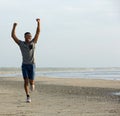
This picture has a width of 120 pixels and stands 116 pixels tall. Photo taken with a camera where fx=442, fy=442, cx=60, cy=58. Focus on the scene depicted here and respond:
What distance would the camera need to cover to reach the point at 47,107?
12.3 metres

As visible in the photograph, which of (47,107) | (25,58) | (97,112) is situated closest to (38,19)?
(25,58)

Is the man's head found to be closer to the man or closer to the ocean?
the man

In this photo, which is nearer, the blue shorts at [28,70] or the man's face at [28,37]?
the man's face at [28,37]

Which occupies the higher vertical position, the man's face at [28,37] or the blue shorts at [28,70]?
the man's face at [28,37]

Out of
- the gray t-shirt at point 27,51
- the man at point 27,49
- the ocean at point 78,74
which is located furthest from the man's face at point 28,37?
the ocean at point 78,74

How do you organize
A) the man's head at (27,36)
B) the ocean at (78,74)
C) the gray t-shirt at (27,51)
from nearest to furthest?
the man's head at (27,36) < the gray t-shirt at (27,51) < the ocean at (78,74)

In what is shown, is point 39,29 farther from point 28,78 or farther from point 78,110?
point 78,110

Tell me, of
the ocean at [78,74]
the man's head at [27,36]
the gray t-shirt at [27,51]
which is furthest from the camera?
the ocean at [78,74]

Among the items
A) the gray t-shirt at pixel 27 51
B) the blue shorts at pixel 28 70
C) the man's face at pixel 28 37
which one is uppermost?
the man's face at pixel 28 37

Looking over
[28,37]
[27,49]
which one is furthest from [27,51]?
[28,37]

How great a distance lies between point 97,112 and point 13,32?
3480 mm

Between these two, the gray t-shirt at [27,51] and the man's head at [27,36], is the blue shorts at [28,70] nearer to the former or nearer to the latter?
the gray t-shirt at [27,51]

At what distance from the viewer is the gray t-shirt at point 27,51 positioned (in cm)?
1255

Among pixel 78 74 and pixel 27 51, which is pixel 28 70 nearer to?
pixel 27 51
